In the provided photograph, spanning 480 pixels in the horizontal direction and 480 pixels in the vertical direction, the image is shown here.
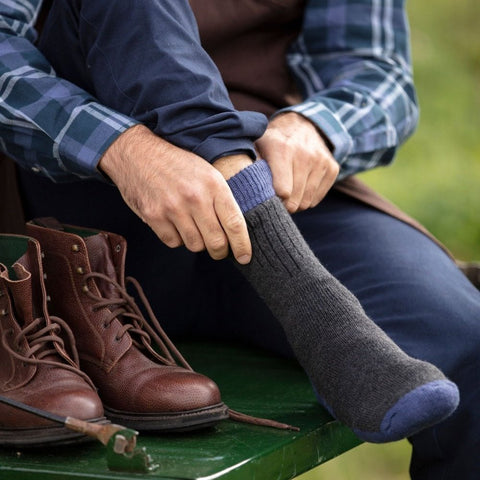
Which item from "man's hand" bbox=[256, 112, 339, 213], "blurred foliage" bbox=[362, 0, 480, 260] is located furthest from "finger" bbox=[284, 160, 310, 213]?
"blurred foliage" bbox=[362, 0, 480, 260]

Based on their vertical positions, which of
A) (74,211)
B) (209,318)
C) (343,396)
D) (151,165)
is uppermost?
(151,165)

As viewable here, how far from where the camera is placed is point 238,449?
1.05m

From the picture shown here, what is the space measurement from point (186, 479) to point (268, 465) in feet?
0.45

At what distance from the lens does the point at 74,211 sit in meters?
1.48

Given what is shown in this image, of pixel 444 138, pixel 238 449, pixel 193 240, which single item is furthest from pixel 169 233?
pixel 444 138

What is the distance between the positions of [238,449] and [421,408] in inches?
8.0

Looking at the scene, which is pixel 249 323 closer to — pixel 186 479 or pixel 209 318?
pixel 209 318

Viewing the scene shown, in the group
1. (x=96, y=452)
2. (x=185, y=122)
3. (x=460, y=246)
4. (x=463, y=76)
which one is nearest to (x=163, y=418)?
(x=96, y=452)

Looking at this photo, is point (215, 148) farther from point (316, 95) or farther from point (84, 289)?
point (316, 95)

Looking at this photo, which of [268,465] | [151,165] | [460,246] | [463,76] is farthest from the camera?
[463,76]

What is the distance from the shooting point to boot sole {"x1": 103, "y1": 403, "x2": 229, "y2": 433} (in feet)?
3.54

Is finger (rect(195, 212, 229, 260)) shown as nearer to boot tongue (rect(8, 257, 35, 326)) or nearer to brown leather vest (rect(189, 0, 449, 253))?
boot tongue (rect(8, 257, 35, 326))

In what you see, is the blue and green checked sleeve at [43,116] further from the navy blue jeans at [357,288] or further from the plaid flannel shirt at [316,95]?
the navy blue jeans at [357,288]

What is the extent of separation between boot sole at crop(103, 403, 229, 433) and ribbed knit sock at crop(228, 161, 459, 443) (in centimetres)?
13
